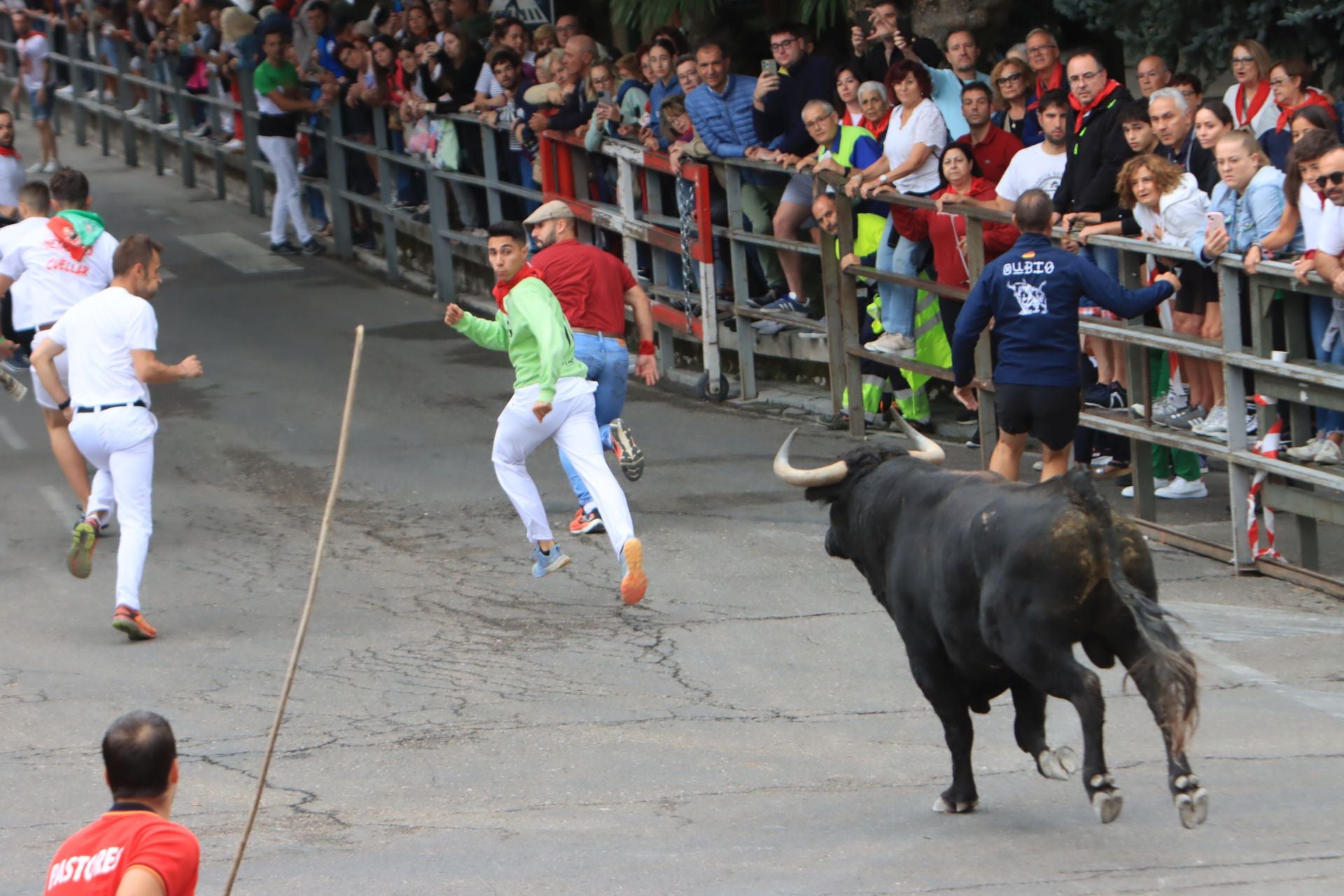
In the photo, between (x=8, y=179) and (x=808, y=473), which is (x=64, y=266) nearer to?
(x=8, y=179)

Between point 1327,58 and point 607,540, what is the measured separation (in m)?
5.28

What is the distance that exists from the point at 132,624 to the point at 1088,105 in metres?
6.11

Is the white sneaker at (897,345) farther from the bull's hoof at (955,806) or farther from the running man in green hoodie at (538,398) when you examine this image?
the bull's hoof at (955,806)

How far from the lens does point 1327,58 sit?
11.3 m

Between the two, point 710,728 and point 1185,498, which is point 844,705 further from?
point 1185,498

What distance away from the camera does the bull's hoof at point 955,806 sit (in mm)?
6250

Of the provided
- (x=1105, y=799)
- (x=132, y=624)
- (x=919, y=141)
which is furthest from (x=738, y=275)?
(x=1105, y=799)

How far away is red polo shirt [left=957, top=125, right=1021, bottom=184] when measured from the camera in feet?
37.9

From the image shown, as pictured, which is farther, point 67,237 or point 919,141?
point 919,141

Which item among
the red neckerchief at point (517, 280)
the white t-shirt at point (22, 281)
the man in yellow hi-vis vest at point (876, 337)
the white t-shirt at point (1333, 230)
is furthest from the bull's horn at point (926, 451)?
the white t-shirt at point (22, 281)

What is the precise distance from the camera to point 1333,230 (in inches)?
335

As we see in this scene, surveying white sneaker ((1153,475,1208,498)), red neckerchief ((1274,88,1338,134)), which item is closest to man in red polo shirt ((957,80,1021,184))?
red neckerchief ((1274,88,1338,134))

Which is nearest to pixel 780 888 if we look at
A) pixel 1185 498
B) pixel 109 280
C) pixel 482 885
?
pixel 482 885

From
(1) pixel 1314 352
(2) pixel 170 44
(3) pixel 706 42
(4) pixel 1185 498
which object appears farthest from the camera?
(2) pixel 170 44
